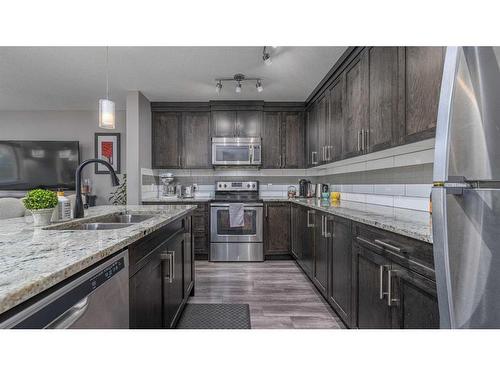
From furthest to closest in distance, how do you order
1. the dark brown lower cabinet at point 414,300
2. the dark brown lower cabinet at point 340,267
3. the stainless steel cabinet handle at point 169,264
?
1. the dark brown lower cabinet at point 340,267
2. the stainless steel cabinet handle at point 169,264
3. the dark brown lower cabinet at point 414,300

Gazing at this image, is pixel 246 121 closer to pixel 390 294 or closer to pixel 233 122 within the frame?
pixel 233 122

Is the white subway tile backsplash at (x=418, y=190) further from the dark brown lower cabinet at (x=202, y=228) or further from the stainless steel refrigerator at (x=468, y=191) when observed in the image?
the dark brown lower cabinet at (x=202, y=228)

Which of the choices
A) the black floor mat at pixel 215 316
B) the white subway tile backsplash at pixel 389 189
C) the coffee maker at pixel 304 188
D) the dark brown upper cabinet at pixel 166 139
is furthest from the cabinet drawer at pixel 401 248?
the dark brown upper cabinet at pixel 166 139

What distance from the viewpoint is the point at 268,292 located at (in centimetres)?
276

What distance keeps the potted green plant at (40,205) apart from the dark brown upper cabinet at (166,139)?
298cm

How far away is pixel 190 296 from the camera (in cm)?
266

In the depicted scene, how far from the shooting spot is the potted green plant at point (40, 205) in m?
1.31

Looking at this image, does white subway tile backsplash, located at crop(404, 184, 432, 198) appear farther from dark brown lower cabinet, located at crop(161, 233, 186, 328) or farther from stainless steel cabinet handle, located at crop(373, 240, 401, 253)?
dark brown lower cabinet, located at crop(161, 233, 186, 328)

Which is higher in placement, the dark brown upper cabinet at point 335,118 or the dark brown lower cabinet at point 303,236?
the dark brown upper cabinet at point 335,118

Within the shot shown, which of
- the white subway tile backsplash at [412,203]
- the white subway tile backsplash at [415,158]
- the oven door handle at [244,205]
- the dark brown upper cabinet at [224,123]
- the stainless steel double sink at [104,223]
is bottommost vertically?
the oven door handle at [244,205]

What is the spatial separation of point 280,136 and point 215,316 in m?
2.90

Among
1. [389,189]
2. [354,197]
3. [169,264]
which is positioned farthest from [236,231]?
[169,264]

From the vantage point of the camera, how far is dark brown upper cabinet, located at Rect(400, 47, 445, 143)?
1.39m

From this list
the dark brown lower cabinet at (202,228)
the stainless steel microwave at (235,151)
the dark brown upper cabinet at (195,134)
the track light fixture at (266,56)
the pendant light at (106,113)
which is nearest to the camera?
the pendant light at (106,113)
